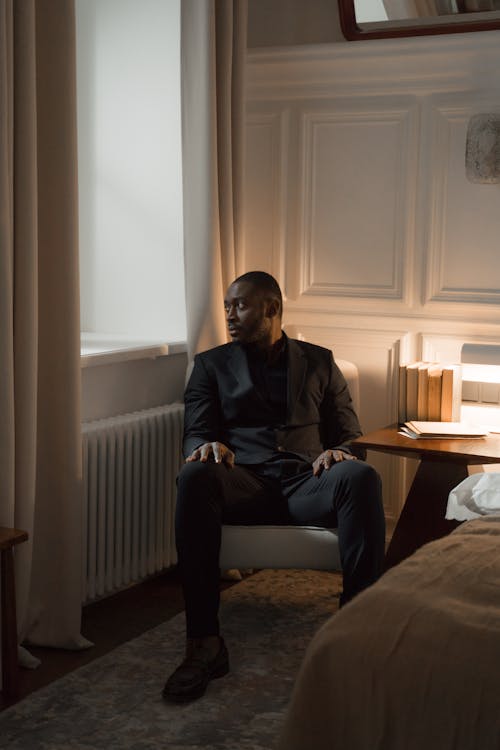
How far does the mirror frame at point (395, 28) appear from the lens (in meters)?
3.62

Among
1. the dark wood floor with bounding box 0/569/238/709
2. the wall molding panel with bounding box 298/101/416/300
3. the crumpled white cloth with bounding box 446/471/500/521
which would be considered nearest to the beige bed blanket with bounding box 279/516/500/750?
the crumpled white cloth with bounding box 446/471/500/521

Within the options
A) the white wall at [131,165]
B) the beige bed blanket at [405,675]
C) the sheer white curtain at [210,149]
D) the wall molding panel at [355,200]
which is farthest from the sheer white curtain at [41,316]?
the beige bed blanket at [405,675]

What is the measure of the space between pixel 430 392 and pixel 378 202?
835 mm

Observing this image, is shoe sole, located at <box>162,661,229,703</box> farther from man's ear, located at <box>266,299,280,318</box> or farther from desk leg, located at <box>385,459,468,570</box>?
man's ear, located at <box>266,299,280,318</box>

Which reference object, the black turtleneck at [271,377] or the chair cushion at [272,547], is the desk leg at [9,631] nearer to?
the chair cushion at [272,547]

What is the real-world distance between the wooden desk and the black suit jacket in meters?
0.14

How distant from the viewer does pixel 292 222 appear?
4066 mm

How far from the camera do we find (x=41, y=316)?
2920 mm

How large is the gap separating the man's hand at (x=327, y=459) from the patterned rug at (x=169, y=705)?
0.52 metres

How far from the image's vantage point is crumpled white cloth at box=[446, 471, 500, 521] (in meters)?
2.27

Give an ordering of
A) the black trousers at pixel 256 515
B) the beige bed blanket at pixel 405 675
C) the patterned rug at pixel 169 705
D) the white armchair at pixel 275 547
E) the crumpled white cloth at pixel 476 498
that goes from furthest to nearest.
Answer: the white armchair at pixel 275 547 < the black trousers at pixel 256 515 < the patterned rug at pixel 169 705 < the crumpled white cloth at pixel 476 498 < the beige bed blanket at pixel 405 675

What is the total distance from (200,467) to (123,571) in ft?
2.21

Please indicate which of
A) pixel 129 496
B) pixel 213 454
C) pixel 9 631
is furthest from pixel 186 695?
pixel 129 496

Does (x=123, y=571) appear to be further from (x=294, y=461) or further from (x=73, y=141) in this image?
(x=73, y=141)
